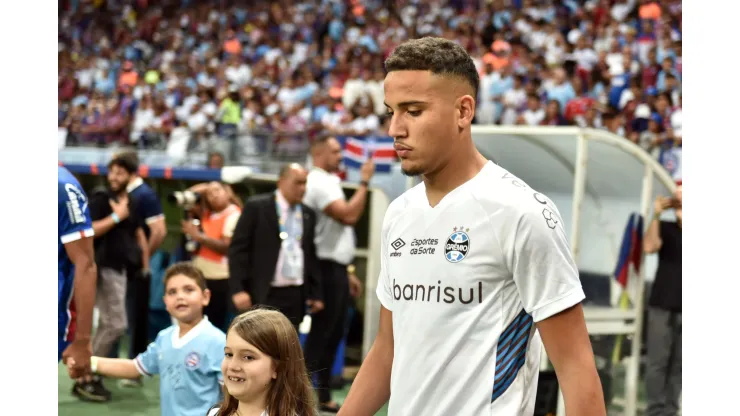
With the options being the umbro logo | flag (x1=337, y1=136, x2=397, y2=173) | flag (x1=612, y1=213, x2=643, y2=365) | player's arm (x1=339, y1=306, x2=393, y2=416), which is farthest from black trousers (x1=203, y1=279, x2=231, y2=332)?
the umbro logo

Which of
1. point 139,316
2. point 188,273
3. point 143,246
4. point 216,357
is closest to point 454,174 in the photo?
point 216,357

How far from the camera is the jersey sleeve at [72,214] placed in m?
4.49

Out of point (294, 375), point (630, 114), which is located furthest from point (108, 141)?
point (294, 375)

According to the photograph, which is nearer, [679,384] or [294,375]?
[294,375]

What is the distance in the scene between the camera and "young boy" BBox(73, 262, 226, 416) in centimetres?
462

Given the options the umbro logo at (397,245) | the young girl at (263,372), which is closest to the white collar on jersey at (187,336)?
the young girl at (263,372)

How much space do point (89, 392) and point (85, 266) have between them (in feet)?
12.7

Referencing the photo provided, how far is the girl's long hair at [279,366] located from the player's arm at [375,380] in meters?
0.56

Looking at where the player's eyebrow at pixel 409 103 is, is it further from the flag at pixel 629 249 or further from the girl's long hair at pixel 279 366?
the flag at pixel 629 249

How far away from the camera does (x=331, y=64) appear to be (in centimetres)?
2098

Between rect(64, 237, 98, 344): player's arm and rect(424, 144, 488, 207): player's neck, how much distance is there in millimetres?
2509

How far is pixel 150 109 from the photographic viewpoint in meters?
21.5

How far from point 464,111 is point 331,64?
736 inches

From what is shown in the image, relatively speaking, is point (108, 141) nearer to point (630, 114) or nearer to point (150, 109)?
point (150, 109)
